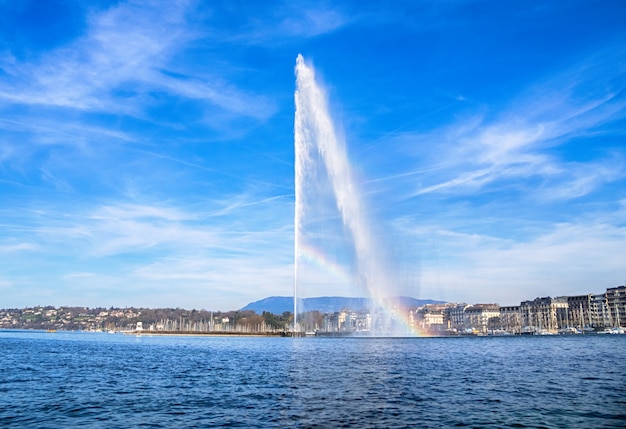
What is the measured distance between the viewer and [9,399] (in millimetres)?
27719

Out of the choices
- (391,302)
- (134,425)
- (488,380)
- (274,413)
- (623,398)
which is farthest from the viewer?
(391,302)

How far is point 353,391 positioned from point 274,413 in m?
7.72

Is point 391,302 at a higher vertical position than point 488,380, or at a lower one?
higher

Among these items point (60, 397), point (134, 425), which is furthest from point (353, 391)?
point (60, 397)

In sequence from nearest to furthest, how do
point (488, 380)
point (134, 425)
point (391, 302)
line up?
point (134, 425)
point (488, 380)
point (391, 302)

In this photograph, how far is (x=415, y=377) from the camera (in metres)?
37.3

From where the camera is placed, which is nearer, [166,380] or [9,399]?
[9,399]

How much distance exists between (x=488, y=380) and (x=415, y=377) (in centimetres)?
506

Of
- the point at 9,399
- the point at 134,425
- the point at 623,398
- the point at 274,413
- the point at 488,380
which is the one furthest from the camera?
the point at 488,380

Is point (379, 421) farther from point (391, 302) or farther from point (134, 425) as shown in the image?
point (391, 302)

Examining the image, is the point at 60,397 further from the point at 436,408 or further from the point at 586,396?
the point at 586,396

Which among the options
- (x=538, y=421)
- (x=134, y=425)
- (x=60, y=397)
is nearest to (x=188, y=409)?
(x=134, y=425)

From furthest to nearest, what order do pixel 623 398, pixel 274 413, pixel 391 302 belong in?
1. pixel 391 302
2. pixel 623 398
3. pixel 274 413

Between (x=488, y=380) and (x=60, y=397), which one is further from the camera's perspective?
Result: (x=488, y=380)
